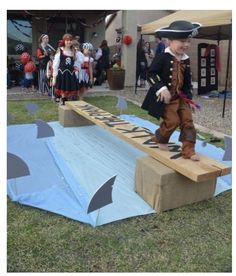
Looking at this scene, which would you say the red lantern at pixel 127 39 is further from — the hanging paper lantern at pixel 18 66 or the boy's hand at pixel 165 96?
the boy's hand at pixel 165 96

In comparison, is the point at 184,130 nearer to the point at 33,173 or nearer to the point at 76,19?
the point at 33,173

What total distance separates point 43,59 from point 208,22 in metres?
4.10

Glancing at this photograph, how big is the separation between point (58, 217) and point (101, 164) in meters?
1.22

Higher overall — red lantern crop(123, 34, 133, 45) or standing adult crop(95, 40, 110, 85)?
red lantern crop(123, 34, 133, 45)

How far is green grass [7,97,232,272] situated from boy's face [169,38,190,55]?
135 cm

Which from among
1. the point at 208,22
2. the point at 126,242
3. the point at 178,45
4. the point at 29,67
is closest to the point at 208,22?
the point at 208,22

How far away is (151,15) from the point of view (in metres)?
17.4

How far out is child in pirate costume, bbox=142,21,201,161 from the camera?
2.98 meters

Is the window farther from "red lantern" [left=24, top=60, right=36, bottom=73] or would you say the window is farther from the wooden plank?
the wooden plank

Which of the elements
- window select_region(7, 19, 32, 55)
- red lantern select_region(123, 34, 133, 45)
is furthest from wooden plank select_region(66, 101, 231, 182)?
window select_region(7, 19, 32, 55)

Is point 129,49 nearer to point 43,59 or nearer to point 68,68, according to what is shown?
point 43,59

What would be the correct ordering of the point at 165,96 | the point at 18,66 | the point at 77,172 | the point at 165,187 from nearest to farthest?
1. the point at 165,187
2. the point at 165,96
3. the point at 77,172
4. the point at 18,66

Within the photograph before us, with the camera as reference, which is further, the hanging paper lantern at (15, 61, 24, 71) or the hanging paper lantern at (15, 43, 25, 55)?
the hanging paper lantern at (15, 43, 25, 55)

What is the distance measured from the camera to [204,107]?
320 inches
